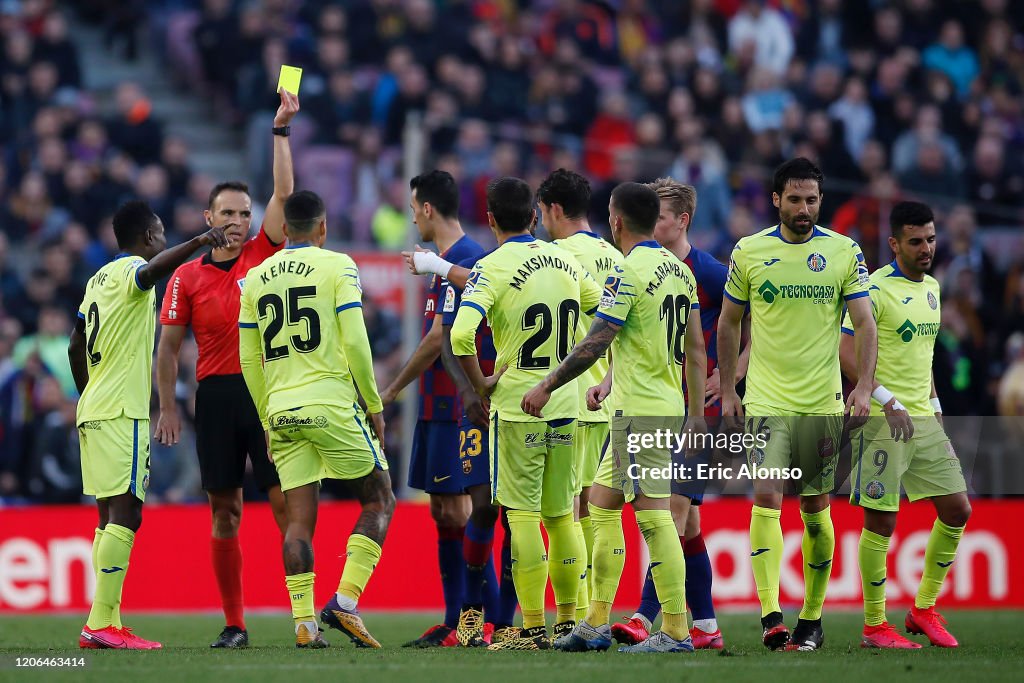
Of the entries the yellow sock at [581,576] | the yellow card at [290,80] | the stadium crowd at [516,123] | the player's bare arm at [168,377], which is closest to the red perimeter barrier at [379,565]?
the stadium crowd at [516,123]

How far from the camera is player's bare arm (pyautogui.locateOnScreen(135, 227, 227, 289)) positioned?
29.6 ft

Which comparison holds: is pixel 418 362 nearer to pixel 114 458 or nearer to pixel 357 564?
pixel 357 564

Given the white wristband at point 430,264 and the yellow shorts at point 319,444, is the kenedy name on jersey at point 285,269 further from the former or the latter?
A: the yellow shorts at point 319,444

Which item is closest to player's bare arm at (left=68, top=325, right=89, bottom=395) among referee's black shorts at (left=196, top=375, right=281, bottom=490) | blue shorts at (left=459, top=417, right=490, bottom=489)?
referee's black shorts at (left=196, top=375, right=281, bottom=490)

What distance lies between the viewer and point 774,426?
8.93 meters

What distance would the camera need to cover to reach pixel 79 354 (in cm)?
979

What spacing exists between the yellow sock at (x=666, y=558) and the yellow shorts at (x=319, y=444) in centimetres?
174

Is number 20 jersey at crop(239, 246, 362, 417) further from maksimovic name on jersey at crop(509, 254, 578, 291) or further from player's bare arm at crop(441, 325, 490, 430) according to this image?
maksimovic name on jersey at crop(509, 254, 578, 291)

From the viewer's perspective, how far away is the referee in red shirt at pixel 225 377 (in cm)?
962

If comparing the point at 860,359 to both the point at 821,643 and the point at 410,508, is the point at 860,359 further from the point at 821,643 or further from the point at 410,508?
the point at 410,508

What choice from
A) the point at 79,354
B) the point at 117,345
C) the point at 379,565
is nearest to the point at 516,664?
the point at 117,345

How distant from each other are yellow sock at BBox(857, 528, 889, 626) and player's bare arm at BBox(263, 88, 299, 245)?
4247mm

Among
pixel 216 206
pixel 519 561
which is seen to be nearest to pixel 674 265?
pixel 519 561

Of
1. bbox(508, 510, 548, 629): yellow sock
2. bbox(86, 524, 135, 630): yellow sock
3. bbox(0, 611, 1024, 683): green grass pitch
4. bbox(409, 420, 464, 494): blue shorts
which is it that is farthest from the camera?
bbox(409, 420, 464, 494): blue shorts
